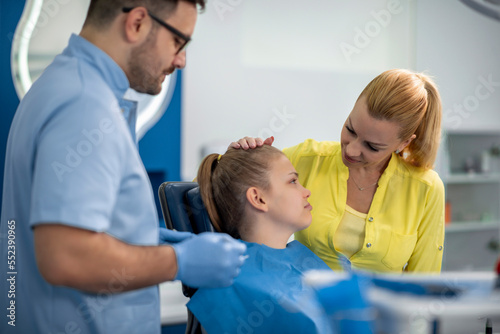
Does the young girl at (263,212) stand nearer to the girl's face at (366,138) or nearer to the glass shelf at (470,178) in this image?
the girl's face at (366,138)

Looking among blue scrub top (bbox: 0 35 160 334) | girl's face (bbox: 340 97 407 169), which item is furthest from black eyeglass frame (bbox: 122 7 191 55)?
girl's face (bbox: 340 97 407 169)

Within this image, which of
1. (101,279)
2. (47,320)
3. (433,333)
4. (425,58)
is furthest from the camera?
(425,58)

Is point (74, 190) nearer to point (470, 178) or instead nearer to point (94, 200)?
point (94, 200)

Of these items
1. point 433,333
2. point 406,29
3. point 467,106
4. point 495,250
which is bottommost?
point 495,250

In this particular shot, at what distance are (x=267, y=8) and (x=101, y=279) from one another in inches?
112

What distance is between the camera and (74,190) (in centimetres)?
88

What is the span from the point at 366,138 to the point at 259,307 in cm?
67

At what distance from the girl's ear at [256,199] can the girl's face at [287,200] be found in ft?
0.07

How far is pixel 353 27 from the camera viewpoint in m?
3.70

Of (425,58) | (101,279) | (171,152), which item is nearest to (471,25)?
(425,58)

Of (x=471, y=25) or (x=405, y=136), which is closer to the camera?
(x=405, y=136)

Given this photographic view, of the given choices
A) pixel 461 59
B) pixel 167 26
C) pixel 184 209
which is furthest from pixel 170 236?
pixel 461 59

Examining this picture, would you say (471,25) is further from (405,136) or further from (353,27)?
(405,136)

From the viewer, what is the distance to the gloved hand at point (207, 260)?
3.42 ft
